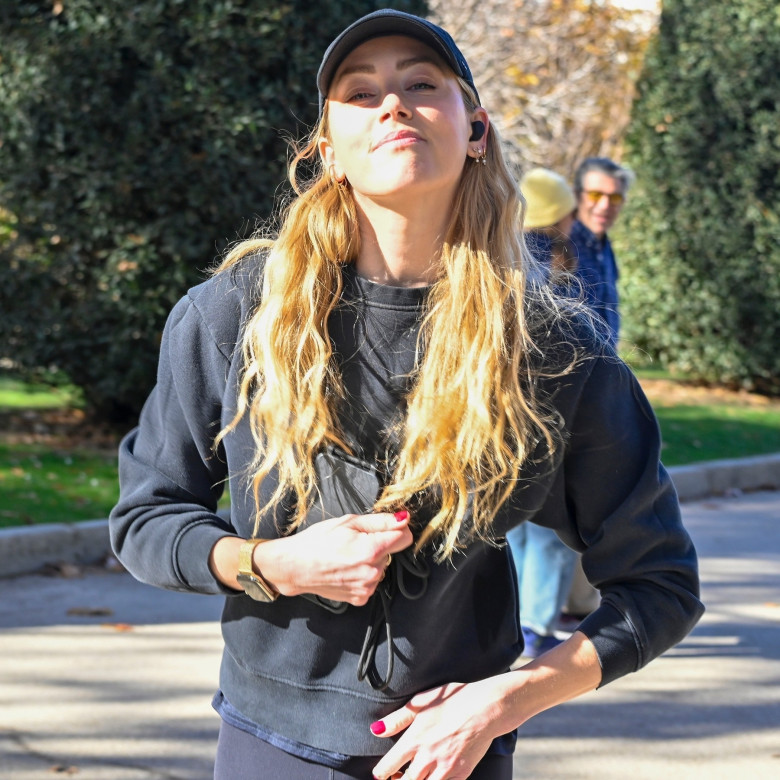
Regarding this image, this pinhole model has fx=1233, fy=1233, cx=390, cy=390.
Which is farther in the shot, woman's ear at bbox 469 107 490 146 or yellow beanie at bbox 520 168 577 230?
yellow beanie at bbox 520 168 577 230

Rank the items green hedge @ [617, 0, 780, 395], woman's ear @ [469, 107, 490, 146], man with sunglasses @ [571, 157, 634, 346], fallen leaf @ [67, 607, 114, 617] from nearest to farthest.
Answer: woman's ear @ [469, 107, 490, 146]
fallen leaf @ [67, 607, 114, 617]
man with sunglasses @ [571, 157, 634, 346]
green hedge @ [617, 0, 780, 395]

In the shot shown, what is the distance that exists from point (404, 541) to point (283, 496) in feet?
0.75

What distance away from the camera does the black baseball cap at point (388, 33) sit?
6.54 feet

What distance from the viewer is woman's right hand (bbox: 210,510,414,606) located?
1.78 meters

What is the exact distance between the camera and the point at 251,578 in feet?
6.07

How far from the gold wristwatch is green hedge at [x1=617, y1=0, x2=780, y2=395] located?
12.0 meters

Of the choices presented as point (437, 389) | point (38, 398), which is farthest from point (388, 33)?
point (38, 398)

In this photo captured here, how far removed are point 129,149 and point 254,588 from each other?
21.9ft

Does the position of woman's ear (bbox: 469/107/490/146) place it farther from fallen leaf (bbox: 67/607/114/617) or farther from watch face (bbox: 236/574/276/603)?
fallen leaf (bbox: 67/607/114/617)

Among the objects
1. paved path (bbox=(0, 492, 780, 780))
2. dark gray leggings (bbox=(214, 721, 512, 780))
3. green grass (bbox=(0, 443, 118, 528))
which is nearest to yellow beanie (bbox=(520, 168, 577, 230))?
paved path (bbox=(0, 492, 780, 780))

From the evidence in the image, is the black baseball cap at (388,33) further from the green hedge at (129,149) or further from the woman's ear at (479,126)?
the green hedge at (129,149)

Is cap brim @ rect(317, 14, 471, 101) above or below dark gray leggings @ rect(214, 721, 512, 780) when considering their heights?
above

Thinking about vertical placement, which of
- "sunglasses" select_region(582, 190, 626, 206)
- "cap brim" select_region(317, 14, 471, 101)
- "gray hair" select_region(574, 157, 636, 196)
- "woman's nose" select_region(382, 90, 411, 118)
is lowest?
"sunglasses" select_region(582, 190, 626, 206)

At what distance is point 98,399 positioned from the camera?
8.84 metres
